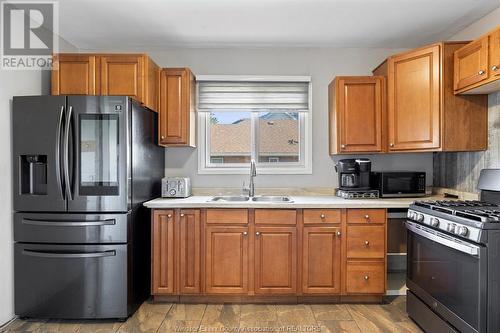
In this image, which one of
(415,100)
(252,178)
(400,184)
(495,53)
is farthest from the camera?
(252,178)

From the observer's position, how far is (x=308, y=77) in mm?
3469

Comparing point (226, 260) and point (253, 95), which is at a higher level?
point (253, 95)

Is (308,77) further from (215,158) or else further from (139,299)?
(139,299)

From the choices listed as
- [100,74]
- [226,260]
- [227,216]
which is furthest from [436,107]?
[100,74]

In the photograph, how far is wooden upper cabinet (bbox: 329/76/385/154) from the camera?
318 centimetres

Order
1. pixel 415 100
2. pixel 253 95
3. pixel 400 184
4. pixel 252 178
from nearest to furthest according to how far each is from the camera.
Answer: pixel 415 100 → pixel 400 184 → pixel 252 178 → pixel 253 95

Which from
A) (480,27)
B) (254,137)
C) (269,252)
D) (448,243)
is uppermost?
(480,27)

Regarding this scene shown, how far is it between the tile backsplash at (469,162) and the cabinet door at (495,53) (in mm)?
473

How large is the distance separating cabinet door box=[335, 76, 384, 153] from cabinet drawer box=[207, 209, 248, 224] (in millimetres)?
1203

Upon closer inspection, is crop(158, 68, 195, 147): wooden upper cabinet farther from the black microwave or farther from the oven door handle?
the oven door handle

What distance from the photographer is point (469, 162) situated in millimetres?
2945

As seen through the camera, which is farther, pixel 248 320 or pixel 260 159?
pixel 260 159

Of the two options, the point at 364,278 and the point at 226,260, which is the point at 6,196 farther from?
the point at 364,278

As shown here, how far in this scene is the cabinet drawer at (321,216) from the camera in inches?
112
